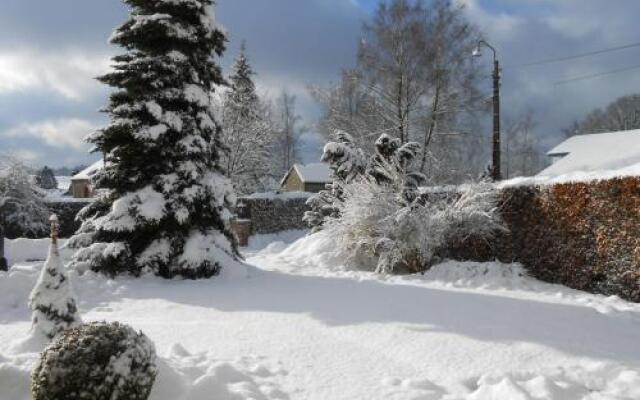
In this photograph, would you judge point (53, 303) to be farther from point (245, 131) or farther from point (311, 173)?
point (311, 173)

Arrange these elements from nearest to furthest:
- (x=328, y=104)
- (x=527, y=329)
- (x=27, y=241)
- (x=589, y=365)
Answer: (x=589, y=365) → (x=527, y=329) → (x=27, y=241) → (x=328, y=104)

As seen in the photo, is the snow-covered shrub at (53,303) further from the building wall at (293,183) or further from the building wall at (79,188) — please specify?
the building wall at (79,188)

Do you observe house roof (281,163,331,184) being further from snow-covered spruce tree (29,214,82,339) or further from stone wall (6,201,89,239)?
snow-covered spruce tree (29,214,82,339)

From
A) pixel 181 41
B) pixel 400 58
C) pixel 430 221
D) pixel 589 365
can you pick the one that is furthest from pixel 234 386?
pixel 400 58

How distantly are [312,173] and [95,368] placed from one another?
41.3 meters

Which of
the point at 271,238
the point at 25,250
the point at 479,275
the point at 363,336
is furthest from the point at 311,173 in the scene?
the point at 363,336

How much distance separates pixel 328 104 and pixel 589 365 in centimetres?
2535

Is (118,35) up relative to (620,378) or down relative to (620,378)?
up

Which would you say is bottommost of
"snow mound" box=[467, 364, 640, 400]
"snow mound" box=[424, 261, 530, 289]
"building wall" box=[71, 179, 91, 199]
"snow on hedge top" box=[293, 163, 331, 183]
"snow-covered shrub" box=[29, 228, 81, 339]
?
"snow mound" box=[467, 364, 640, 400]

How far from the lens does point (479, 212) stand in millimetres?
10164

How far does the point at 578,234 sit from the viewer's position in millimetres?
8625

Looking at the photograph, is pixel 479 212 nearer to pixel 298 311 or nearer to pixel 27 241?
pixel 298 311

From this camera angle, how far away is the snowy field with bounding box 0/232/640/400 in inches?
159

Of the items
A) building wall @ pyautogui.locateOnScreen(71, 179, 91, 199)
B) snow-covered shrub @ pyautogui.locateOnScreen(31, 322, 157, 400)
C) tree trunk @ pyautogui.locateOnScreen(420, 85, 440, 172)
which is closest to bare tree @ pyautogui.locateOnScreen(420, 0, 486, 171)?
tree trunk @ pyautogui.locateOnScreen(420, 85, 440, 172)
